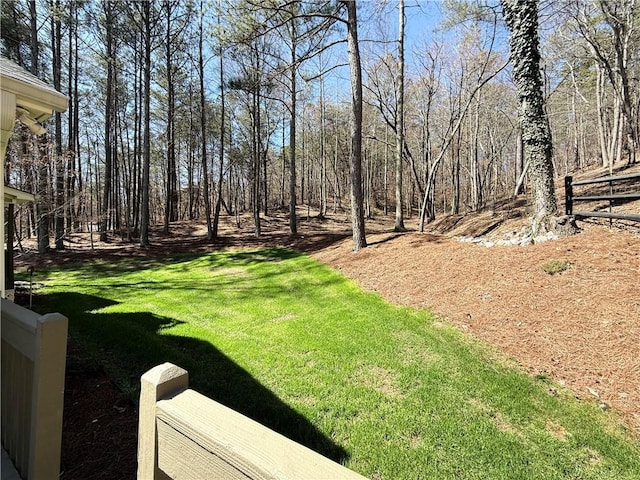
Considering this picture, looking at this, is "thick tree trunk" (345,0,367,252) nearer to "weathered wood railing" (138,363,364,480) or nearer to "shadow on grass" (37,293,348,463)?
"shadow on grass" (37,293,348,463)

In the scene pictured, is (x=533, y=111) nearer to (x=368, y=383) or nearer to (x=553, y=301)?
(x=553, y=301)

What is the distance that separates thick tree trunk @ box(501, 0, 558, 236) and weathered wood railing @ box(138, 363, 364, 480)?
19.6ft

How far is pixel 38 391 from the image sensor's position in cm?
160

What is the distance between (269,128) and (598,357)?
69.6 feet

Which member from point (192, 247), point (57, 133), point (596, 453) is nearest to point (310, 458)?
point (596, 453)

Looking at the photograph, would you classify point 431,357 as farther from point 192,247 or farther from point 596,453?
point 192,247

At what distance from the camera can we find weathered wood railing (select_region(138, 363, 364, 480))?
0.77 meters

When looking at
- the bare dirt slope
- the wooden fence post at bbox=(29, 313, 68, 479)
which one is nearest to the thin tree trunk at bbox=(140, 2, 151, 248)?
the bare dirt slope

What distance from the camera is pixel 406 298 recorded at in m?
5.16

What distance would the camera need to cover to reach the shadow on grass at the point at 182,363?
2.61 meters

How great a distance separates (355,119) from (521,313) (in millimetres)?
5842

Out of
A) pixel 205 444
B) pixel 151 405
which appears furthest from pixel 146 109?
pixel 205 444

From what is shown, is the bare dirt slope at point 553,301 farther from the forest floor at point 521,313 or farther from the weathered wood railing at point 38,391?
the weathered wood railing at point 38,391

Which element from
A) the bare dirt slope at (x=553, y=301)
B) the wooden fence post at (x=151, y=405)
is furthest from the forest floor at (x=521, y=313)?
the wooden fence post at (x=151, y=405)
